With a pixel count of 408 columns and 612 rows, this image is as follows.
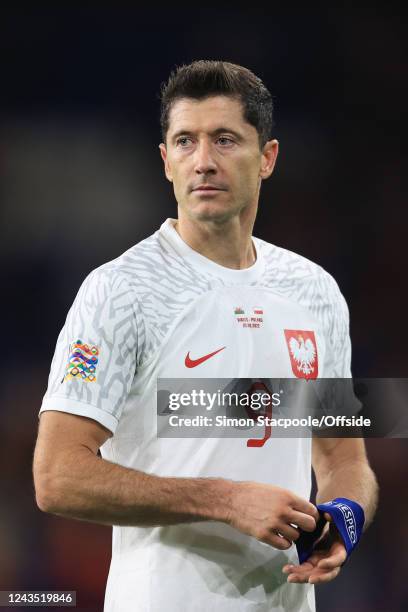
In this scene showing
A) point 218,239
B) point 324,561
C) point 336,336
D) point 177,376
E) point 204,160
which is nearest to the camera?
point 324,561

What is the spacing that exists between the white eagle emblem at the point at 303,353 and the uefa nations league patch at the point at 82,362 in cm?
58

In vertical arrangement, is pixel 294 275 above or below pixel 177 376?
above

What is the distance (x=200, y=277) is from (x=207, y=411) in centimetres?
38

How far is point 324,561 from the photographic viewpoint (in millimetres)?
2125

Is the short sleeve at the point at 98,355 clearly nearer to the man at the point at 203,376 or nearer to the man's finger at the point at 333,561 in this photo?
the man at the point at 203,376

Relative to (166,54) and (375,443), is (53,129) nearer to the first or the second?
(166,54)

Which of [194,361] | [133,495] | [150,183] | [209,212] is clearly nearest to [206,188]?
[209,212]

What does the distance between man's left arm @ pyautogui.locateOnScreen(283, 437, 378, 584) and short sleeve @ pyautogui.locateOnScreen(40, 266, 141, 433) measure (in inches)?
22.7

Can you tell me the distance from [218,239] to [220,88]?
417 mm

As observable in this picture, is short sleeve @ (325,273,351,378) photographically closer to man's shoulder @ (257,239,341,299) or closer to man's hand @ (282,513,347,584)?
man's shoulder @ (257,239,341,299)

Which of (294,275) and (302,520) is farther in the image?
(294,275)

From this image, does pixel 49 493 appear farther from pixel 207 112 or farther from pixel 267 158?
pixel 267 158

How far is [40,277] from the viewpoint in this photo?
4574 millimetres

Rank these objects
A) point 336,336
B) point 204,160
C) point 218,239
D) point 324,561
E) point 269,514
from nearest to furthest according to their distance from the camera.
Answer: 1. point 269,514
2. point 324,561
3. point 204,160
4. point 218,239
5. point 336,336
